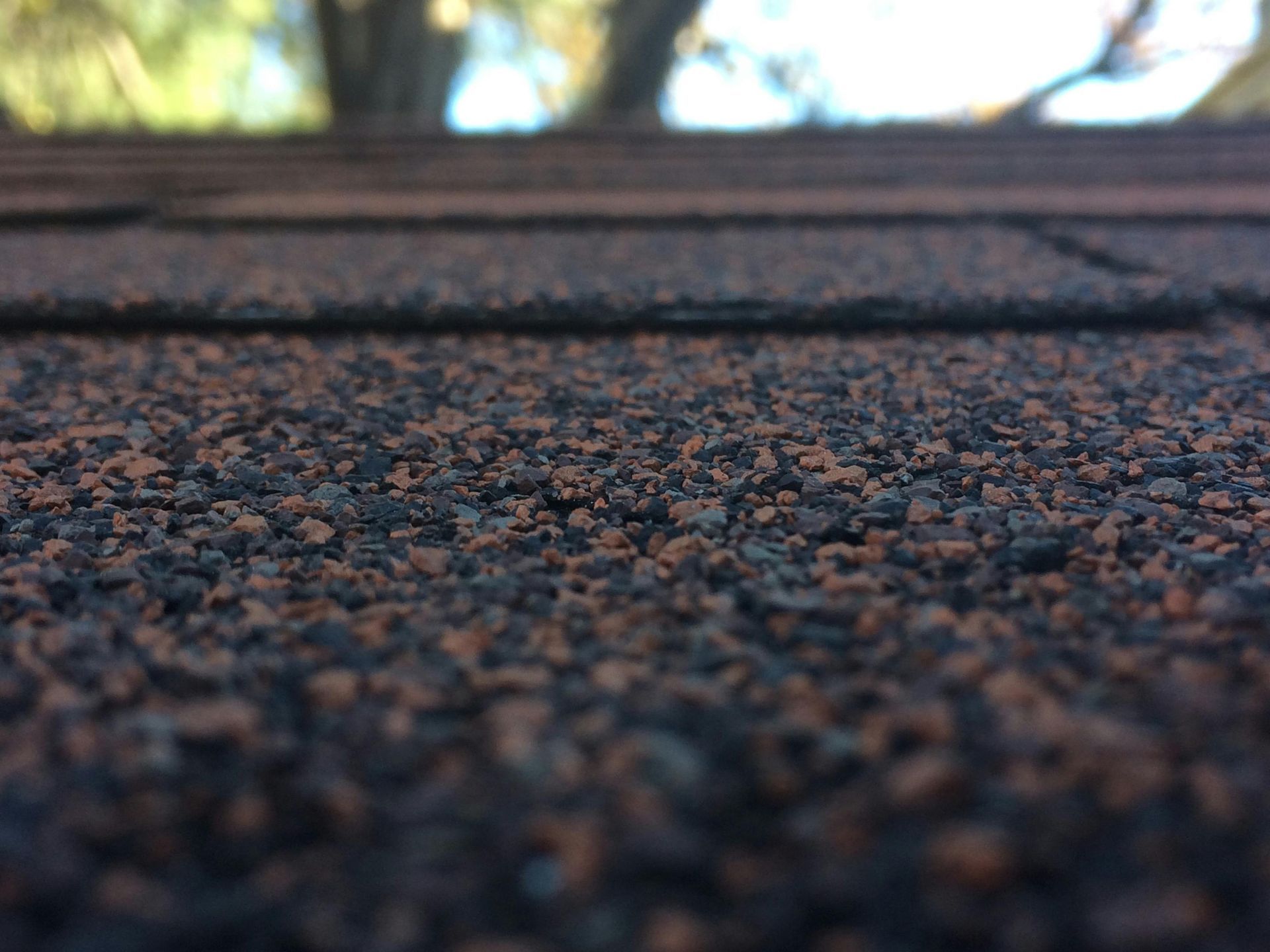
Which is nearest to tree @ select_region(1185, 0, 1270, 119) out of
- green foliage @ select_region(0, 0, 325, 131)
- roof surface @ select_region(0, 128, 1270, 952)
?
roof surface @ select_region(0, 128, 1270, 952)

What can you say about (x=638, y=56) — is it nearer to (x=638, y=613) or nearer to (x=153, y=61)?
(x=153, y=61)

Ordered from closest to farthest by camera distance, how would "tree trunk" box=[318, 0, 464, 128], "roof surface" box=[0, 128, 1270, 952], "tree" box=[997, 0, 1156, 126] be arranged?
"roof surface" box=[0, 128, 1270, 952] < "tree trunk" box=[318, 0, 464, 128] < "tree" box=[997, 0, 1156, 126]

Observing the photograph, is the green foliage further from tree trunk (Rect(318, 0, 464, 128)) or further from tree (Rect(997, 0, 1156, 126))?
tree (Rect(997, 0, 1156, 126))

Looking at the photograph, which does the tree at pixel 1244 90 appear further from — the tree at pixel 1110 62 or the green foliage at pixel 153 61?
the green foliage at pixel 153 61

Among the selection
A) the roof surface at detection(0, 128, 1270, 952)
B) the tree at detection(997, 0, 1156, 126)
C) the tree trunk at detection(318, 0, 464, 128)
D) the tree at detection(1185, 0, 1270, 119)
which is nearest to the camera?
the roof surface at detection(0, 128, 1270, 952)

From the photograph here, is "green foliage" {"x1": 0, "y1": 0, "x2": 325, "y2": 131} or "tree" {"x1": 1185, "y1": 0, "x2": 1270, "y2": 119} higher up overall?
"green foliage" {"x1": 0, "y1": 0, "x2": 325, "y2": 131}

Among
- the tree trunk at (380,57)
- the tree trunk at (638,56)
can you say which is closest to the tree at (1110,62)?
the tree trunk at (638,56)

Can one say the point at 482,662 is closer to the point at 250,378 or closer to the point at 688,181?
the point at 250,378
